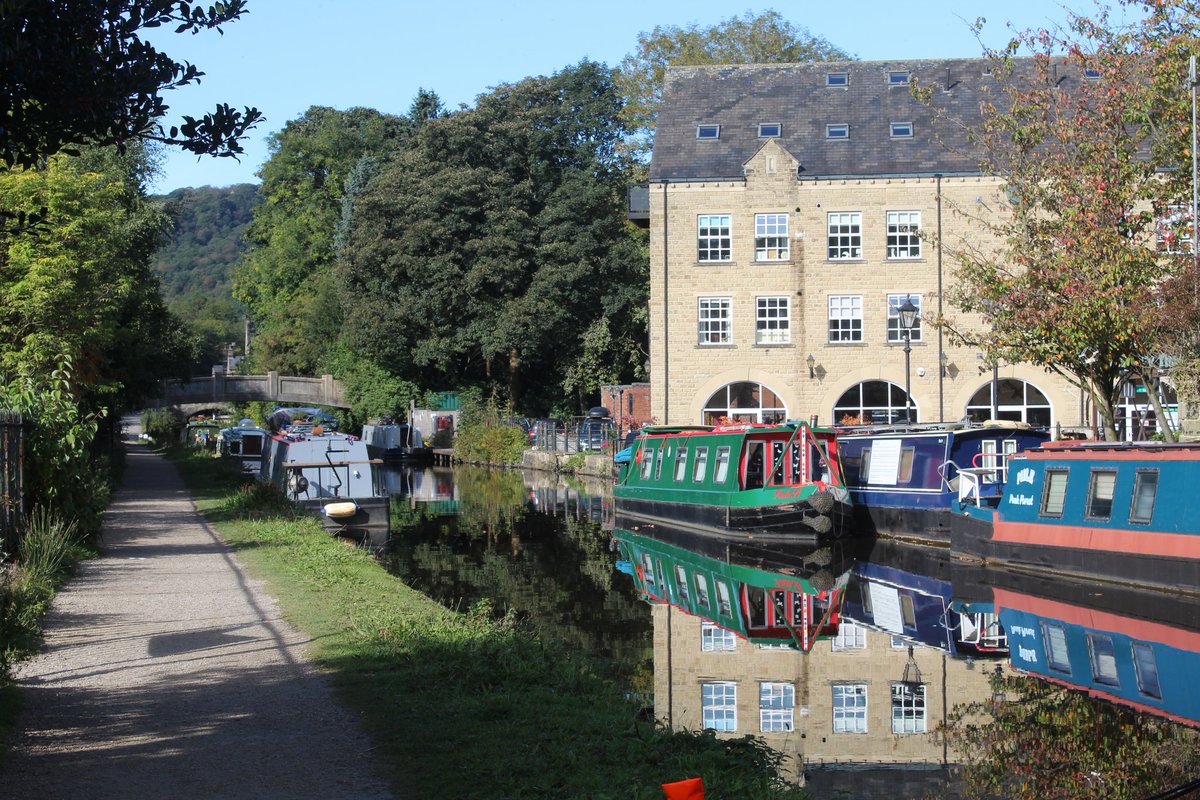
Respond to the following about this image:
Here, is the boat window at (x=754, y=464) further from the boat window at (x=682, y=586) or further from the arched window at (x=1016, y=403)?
the arched window at (x=1016, y=403)

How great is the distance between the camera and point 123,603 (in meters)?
13.8

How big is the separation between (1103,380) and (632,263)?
29.8 metres

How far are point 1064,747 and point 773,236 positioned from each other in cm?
3078

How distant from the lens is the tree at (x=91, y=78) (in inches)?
257

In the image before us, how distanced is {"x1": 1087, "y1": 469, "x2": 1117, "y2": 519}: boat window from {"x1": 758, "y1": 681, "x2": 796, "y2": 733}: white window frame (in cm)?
785

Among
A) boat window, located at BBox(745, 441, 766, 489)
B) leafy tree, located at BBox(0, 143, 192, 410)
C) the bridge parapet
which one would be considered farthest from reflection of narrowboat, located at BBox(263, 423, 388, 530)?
the bridge parapet

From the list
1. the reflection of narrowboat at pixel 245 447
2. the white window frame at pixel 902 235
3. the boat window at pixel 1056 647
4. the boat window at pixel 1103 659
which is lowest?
the boat window at pixel 1056 647

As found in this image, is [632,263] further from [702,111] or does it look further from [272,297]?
[272,297]

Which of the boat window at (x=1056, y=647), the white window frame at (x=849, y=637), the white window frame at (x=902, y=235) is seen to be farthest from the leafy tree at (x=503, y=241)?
the boat window at (x=1056, y=647)

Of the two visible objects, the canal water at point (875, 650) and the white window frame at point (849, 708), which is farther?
the white window frame at point (849, 708)

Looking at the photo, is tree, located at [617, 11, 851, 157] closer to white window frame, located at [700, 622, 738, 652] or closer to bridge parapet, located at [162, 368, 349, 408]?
bridge parapet, located at [162, 368, 349, 408]

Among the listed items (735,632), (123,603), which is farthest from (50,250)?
(735,632)

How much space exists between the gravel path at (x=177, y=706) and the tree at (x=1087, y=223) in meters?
13.2

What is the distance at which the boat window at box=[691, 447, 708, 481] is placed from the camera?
27625 mm
